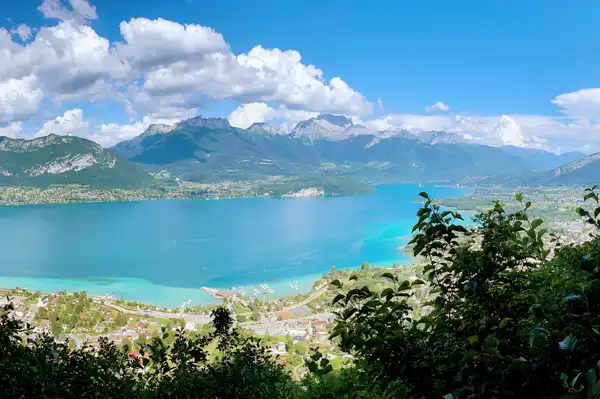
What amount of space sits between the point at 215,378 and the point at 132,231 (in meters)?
75.9

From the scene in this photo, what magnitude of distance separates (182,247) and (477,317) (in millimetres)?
62326

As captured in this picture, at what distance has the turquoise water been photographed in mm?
44781

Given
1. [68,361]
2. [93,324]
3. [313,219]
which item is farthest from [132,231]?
[68,361]

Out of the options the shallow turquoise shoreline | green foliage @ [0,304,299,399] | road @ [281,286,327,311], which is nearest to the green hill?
the shallow turquoise shoreline

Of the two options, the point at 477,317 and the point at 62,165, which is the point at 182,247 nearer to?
the point at 477,317

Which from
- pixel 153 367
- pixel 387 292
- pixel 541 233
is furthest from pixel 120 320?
pixel 541 233

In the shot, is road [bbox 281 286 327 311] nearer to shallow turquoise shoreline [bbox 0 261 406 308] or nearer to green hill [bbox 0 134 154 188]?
shallow turquoise shoreline [bbox 0 261 406 308]

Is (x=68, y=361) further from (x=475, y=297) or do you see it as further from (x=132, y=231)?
(x=132, y=231)

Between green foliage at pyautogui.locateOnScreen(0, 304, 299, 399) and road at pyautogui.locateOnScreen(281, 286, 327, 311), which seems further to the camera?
road at pyautogui.locateOnScreen(281, 286, 327, 311)

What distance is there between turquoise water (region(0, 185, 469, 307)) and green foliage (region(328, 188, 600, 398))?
3853 centimetres

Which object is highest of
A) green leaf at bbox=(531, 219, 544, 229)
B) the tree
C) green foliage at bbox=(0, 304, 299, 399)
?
green leaf at bbox=(531, 219, 544, 229)

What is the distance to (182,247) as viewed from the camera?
2405 inches

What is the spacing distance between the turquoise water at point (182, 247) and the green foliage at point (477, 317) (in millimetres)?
38525

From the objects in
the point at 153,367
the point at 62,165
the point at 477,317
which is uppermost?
the point at 62,165
